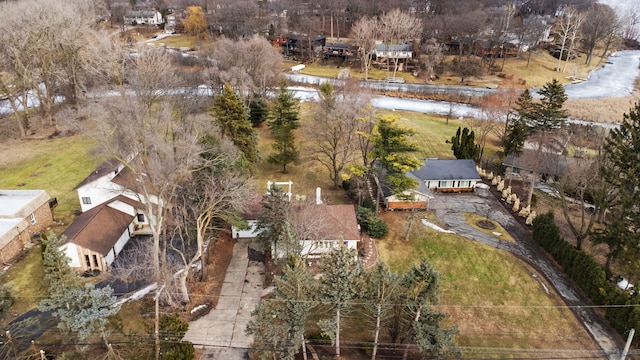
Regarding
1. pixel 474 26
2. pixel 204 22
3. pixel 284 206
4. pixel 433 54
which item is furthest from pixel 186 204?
pixel 204 22

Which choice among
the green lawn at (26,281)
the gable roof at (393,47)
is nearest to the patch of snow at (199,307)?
the green lawn at (26,281)

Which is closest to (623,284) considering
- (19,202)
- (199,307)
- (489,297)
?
(489,297)

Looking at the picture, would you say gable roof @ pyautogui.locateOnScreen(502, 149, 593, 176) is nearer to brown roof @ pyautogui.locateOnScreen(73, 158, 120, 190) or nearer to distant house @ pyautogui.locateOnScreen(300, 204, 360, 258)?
distant house @ pyautogui.locateOnScreen(300, 204, 360, 258)

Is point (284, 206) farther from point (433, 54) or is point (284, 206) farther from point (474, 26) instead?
point (474, 26)

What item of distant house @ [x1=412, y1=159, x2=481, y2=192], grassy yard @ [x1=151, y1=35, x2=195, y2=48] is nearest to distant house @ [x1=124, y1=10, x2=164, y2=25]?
grassy yard @ [x1=151, y1=35, x2=195, y2=48]

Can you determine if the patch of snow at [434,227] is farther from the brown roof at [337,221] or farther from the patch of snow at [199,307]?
the patch of snow at [199,307]

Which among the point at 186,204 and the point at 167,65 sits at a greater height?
the point at 167,65
